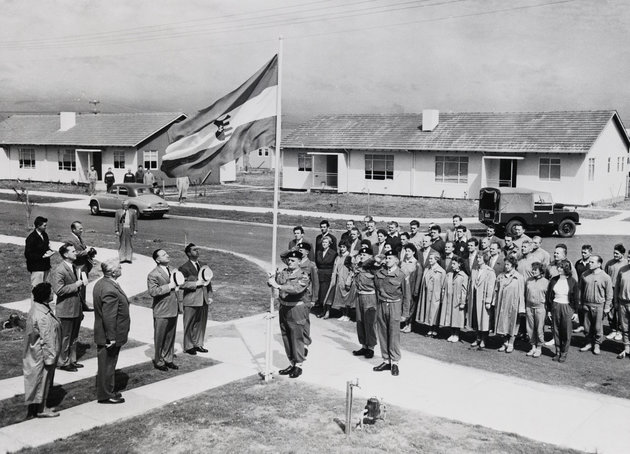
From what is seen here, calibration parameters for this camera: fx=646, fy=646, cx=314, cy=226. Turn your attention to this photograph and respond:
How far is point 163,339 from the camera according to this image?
958 cm

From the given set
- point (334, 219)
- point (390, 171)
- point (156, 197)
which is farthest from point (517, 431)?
point (390, 171)

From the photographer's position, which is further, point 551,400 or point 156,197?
point 156,197

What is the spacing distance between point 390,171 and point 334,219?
1301 cm

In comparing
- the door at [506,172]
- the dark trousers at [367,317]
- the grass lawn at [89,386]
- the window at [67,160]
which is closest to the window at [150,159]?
the window at [67,160]

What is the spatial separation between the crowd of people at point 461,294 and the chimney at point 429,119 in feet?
94.9

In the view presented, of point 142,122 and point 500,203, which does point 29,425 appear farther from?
point 142,122

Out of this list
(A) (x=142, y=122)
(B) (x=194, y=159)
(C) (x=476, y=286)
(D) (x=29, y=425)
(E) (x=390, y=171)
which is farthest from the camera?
(A) (x=142, y=122)

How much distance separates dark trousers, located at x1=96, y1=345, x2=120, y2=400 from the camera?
8.18 m

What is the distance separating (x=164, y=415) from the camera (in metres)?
7.93

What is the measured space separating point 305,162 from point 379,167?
580 cm

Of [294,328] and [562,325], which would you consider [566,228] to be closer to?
[562,325]

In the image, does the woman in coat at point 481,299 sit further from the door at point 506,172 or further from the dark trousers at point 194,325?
the door at point 506,172

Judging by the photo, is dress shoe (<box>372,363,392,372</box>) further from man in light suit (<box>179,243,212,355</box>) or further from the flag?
the flag

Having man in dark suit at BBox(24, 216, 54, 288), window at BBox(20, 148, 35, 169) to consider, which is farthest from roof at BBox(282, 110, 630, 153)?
A: man in dark suit at BBox(24, 216, 54, 288)
